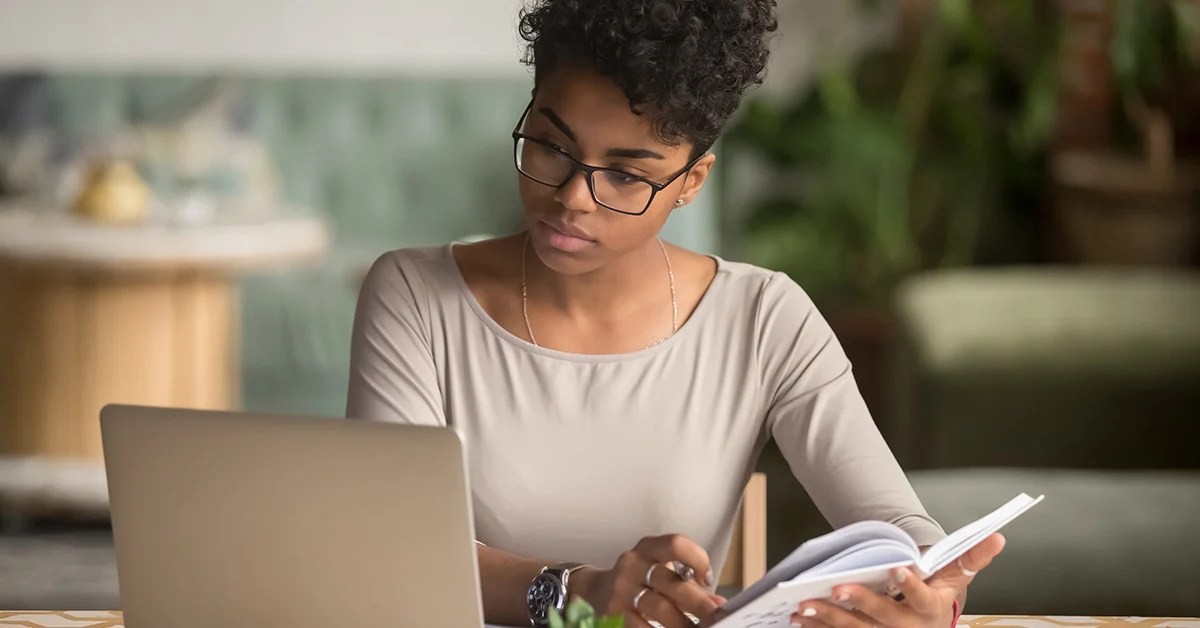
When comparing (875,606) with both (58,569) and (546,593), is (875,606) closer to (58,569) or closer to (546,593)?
(546,593)

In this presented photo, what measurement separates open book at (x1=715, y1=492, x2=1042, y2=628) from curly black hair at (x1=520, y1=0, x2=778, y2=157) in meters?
0.44

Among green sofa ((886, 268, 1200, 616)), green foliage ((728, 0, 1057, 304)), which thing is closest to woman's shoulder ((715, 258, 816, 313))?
green sofa ((886, 268, 1200, 616))

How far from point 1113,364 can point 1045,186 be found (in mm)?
1777

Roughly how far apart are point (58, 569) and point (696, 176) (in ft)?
9.15

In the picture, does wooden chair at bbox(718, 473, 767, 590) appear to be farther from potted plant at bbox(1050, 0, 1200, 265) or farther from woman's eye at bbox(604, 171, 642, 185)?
potted plant at bbox(1050, 0, 1200, 265)

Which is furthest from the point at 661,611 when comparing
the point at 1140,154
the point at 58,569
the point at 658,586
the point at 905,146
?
the point at 1140,154

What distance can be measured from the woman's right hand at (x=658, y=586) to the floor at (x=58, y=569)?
238 centimetres

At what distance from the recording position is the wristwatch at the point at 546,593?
1301mm

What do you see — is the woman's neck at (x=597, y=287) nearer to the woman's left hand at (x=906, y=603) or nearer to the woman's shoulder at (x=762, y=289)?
the woman's shoulder at (x=762, y=289)

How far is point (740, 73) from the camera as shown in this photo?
4.64 feet

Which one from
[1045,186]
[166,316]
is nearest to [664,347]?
[166,316]

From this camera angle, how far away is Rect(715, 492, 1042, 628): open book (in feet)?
3.52

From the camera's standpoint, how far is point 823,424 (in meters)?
1.51

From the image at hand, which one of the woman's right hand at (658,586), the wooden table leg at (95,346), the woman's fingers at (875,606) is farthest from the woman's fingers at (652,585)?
the wooden table leg at (95,346)
